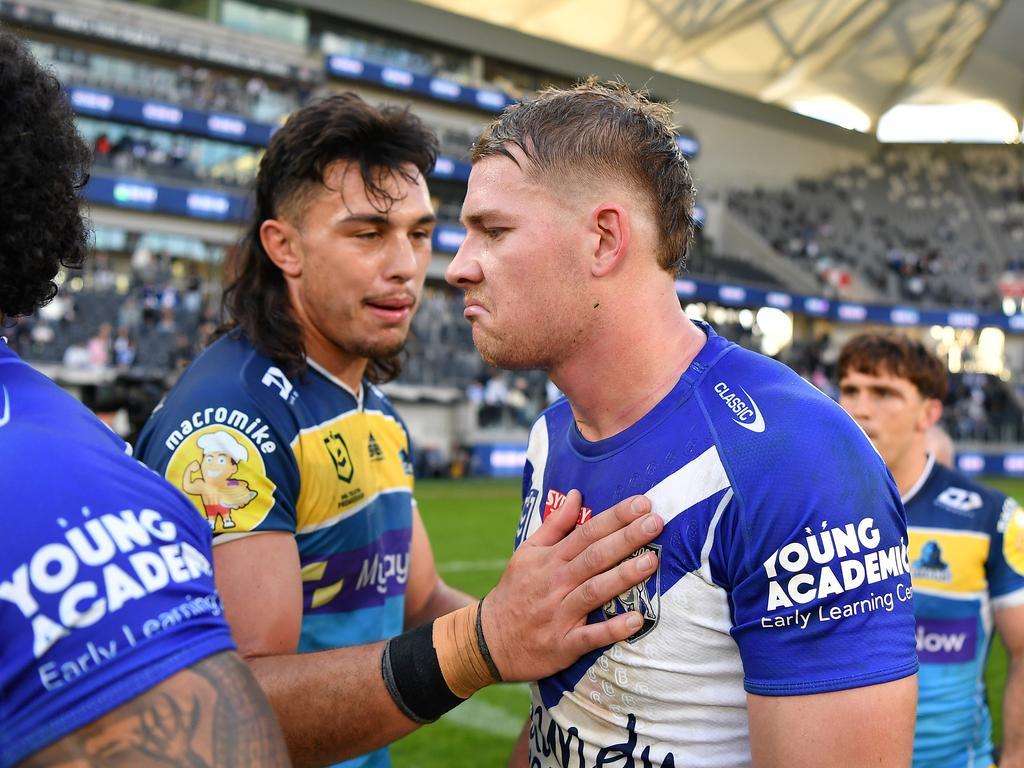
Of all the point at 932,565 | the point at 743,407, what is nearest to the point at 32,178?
the point at 743,407

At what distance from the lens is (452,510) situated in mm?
15875

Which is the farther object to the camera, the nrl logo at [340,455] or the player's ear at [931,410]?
the player's ear at [931,410]

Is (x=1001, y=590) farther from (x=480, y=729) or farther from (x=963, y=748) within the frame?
(x=480, y=729)

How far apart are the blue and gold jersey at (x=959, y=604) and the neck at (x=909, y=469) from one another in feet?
0.57

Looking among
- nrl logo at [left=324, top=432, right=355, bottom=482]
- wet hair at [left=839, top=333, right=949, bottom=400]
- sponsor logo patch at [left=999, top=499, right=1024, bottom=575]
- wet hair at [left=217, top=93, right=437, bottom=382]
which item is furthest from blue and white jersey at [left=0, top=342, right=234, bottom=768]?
wet hair at [left=839, top=333, right=949, bottom=400]

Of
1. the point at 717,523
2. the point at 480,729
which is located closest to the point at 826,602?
the point at 717,523

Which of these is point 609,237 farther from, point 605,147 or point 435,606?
point 435,606

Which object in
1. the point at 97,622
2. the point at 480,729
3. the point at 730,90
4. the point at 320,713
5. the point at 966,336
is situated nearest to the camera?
the point at 97,622

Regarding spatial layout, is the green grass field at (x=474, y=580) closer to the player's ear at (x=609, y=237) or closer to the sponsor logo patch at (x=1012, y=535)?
the sponsor logo patch at (x=1012, y=535)

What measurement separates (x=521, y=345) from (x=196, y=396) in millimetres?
914

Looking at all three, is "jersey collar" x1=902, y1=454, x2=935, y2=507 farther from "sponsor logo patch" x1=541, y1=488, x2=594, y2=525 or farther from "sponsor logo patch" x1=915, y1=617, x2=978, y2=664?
"sponsor logo patch" x1=541, y1=488, x2=594, y2=525

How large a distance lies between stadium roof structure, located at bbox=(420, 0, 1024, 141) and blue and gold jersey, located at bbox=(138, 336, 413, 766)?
38.4 meters

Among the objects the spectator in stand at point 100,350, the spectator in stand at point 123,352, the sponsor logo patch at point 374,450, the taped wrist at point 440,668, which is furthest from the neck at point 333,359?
the spectator in stand at point 123,352

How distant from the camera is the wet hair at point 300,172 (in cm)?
278
